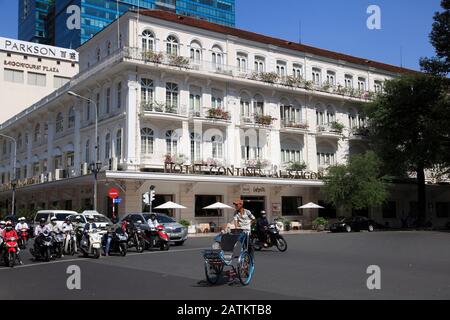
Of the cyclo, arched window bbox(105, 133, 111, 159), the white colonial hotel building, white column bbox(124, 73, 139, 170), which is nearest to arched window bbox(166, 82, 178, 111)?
the white colonial hotel building

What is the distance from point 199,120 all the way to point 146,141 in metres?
4.37

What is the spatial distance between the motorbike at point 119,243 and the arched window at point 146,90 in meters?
18.5

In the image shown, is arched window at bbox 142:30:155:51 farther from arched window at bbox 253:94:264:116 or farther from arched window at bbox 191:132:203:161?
arched window at bbox 253:94:264:116

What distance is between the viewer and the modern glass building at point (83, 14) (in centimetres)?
8531

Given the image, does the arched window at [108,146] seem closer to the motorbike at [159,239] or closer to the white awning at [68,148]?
the white awning at [68,148]

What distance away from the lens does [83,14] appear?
8456 centimetres

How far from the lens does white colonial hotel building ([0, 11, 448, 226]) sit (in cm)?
3600

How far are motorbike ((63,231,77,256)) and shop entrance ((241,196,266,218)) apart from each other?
2171cm

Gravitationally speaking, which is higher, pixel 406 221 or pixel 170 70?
pixel 170 70

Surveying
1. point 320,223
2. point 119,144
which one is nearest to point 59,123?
point 119,144

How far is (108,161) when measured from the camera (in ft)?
121
